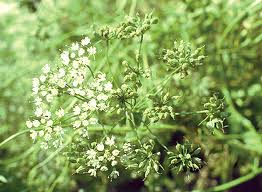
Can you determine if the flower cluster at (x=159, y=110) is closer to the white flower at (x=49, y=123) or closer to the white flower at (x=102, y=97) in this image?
the white flower at (x=102, y=97)

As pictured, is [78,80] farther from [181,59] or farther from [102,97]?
[181,59]

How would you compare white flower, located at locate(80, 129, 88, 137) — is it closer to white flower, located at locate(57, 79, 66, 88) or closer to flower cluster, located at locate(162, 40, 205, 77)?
white flower, located at locate(57, 79, 66, 88)

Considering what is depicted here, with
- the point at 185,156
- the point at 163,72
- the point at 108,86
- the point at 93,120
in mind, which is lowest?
the point at 185,156

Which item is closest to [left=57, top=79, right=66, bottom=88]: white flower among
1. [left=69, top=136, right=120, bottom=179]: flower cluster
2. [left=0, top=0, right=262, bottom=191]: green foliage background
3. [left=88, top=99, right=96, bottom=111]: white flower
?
[left=88, top=99, right=96, bottom=111]: white flower

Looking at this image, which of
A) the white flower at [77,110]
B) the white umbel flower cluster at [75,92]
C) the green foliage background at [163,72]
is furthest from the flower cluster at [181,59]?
the green foliage background at [163,72]

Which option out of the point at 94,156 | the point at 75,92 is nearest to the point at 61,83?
the point at 75,92

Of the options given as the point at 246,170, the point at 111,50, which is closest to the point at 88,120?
the point at 111,50
